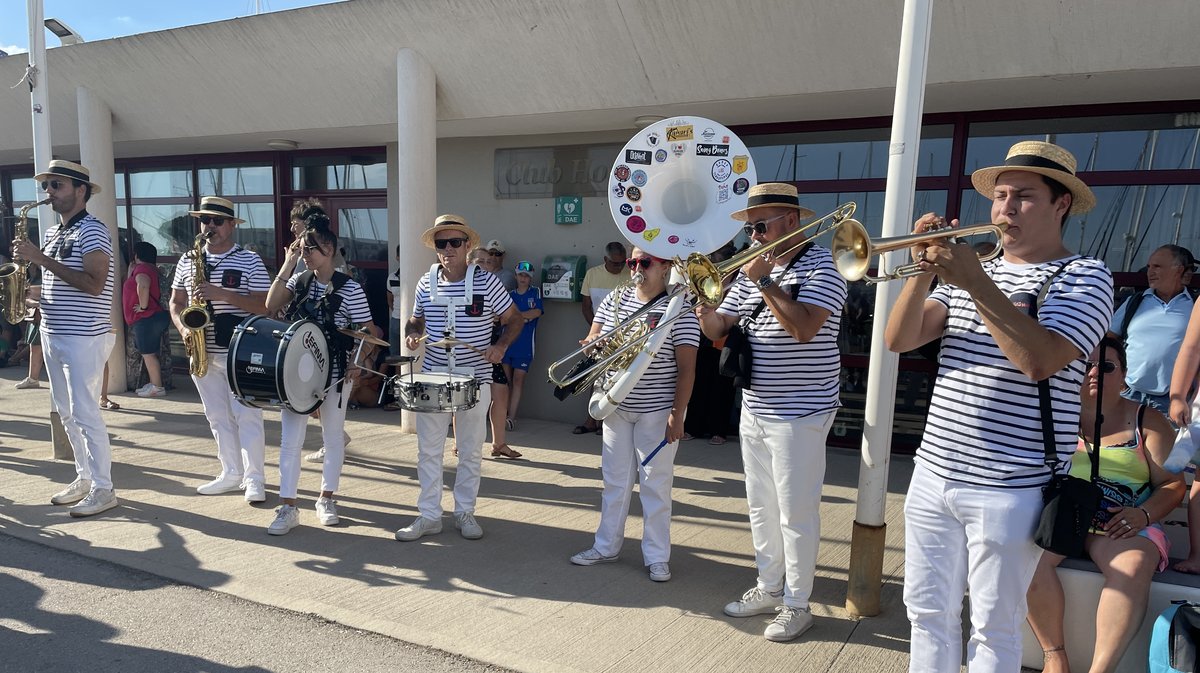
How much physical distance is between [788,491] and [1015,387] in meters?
1.34

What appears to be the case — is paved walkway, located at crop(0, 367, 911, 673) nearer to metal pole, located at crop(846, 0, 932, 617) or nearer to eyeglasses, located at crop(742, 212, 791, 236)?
metal pole, located at crop(846, 0, 932, 617)

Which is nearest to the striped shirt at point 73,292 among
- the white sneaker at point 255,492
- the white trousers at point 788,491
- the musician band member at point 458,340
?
the white sneaker at point 255,492

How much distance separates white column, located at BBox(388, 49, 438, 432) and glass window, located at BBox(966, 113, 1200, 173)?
5.05 meters

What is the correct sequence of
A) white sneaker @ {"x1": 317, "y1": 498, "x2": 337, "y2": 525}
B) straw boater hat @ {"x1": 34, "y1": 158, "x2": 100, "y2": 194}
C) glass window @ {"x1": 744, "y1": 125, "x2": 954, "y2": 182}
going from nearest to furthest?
white sneaker @ {"x1": 317, "y1": 498, "x2": 337, "y2": 525} < straw boater hat @ {"x1": 34, "y1": 158, "x2": 100, "y2": 194} < glass window @ {"x1": 744, "y1": 125, "x2": 954, "y2": 182}

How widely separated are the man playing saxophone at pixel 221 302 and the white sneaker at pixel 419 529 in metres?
1.38

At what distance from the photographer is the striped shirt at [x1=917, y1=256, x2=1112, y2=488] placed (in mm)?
2291

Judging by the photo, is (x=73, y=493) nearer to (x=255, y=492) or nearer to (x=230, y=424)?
(x=230, y=424)

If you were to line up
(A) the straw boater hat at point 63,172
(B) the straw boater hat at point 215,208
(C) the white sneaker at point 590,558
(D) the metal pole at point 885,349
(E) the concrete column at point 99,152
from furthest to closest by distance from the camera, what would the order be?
(E) the concrete column at point 99,152 < (B) the straw boater hat at point 215,208 < (A) the straw boater hat at point 63,172 < (C) the white sneaker at point 590,558 < (D) the metal pole at point 885,349

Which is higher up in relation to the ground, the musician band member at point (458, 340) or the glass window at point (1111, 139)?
the glass window at point (1111, 139)

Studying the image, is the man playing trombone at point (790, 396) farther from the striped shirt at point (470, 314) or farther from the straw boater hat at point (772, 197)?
the striped shirt at point (470, 314)

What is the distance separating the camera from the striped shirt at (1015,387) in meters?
2.29

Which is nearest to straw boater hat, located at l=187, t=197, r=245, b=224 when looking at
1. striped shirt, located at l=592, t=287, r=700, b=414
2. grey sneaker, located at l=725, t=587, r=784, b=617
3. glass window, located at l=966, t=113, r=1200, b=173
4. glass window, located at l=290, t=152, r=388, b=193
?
striped shirt, located at l=592, t=287, r=700, b=414

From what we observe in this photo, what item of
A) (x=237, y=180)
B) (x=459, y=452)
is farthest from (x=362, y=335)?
(x=237, y=180)

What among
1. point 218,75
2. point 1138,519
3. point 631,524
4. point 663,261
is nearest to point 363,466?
point 631,524
